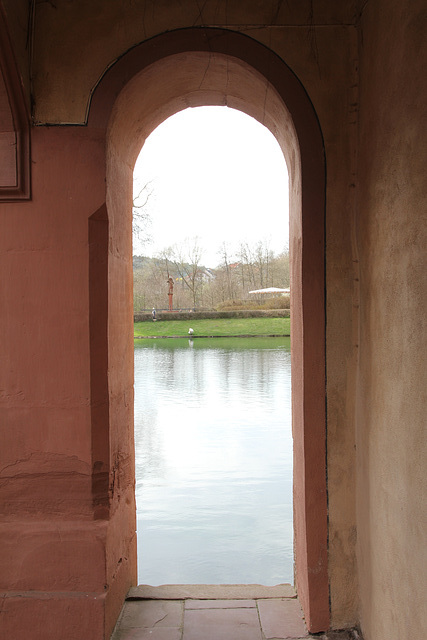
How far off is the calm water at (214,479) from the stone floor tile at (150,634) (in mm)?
1967

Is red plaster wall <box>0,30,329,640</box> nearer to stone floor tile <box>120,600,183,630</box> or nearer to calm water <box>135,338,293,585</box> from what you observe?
stone floor tile <box>120,600,183,630</box>

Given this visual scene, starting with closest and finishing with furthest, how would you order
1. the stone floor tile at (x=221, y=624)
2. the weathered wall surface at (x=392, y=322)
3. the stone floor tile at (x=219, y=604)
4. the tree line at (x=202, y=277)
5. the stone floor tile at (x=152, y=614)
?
the weathered wall surface at (x=392, y=322) < the stone floor tile at (x=221, y=624) < the stone floor tile at (x=152, y=614) < the stone floor tile at (x=219, y=604) < the tree line at (x=202, y=277)

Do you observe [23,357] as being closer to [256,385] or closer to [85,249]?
[85,249]

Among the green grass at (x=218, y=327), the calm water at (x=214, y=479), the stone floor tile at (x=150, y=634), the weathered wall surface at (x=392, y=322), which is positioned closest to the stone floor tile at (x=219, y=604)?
the stone floor tile at (x=150, y=634)

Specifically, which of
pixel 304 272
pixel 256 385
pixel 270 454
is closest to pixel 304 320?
pixel 304 272

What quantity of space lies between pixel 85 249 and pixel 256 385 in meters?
10.9

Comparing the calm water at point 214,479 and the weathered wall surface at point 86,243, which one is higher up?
the weathered wall surface at point 86,243

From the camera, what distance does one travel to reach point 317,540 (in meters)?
2.83

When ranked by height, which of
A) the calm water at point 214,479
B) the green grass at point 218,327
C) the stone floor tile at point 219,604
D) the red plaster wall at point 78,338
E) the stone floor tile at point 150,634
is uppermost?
the red plaster wall at point 78,338

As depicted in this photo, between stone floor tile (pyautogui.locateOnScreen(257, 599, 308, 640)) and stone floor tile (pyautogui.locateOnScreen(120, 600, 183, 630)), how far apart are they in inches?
17.7

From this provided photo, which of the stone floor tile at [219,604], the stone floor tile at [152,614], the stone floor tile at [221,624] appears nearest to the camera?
the stone floor tile at [221,624]

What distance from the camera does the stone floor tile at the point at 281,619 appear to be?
110 inches

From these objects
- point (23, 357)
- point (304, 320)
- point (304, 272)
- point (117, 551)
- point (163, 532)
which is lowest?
point (163, 532)

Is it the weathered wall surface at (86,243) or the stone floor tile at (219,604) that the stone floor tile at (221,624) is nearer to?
the stone floor tile at (219,604)
